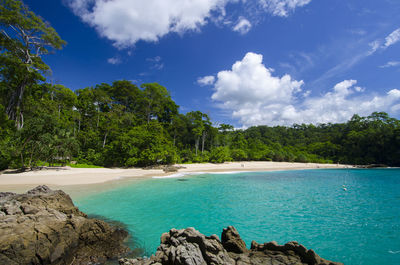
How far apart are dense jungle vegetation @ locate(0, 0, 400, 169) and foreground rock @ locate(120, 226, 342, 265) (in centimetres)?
2122

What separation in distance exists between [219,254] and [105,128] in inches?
1320

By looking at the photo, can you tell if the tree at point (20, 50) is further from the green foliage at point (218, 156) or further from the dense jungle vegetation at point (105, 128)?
the green foliage at point (218, 156)

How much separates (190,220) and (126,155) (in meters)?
21.7

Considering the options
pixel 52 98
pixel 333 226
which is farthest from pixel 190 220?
pixel 52 98

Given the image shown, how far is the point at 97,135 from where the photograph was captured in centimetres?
3180

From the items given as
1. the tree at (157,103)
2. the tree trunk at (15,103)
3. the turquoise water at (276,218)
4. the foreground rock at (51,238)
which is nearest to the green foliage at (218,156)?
the tree at (157,103)

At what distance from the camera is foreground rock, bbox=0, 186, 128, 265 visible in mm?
4176

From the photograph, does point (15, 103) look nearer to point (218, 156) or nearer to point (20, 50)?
point (20, 50)

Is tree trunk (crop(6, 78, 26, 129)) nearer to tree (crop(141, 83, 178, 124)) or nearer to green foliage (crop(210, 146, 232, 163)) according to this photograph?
tree (crop(141, 83, 178, 124))

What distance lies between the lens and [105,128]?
1261 inches

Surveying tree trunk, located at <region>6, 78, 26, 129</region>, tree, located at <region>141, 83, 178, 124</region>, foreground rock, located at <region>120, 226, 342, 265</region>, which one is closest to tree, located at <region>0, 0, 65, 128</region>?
tree trunk, located at <region>6, 78, 26, 129</region>

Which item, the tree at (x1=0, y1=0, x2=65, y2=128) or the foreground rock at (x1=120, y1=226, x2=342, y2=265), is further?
the tree at (x1=0, y1=0, x2=65, y2=128)

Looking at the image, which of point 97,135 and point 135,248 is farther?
point 97,135

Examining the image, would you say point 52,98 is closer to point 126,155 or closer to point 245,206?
point 126,155
